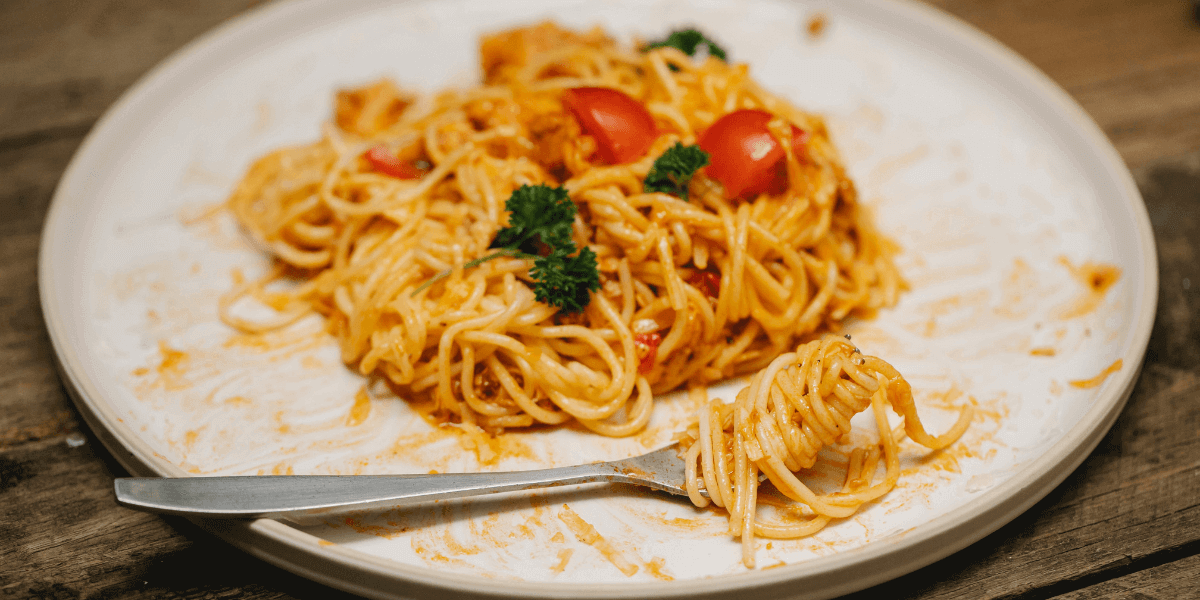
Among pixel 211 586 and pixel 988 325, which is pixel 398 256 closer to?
pixel 211 586

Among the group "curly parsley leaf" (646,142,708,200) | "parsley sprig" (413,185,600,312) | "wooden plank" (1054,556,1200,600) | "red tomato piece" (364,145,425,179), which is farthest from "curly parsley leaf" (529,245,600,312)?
"wooden plank" (1054,556,1200,600)

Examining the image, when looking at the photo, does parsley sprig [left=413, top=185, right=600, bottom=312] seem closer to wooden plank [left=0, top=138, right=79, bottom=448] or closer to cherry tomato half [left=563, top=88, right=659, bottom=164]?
cherry tomato half [left=563, top=88, right=659, bottom=164]

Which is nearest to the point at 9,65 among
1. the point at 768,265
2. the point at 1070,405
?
the point at 768,265

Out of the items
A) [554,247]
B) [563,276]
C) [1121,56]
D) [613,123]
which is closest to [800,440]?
[563,276]

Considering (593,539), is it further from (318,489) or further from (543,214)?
(543,214)

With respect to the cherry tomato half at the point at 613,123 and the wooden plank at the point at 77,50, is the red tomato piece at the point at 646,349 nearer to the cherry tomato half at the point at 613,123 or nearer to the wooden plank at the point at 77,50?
the cherry tomato half at the point at 613,123

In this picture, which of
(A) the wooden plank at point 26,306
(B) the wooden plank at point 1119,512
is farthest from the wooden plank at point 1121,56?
(A) the wooden plank at point 26,306

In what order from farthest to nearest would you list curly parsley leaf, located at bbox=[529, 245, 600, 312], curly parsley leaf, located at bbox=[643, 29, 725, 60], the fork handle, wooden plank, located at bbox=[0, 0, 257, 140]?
→ wooden plank, located at bbox=[0, 0, 257, 140] → curly parsley leaf, located at bbox=[643, 29, 725, 60] → curly parsley leaf, located at bbox=[529, 245, 600, 312] → the fork handle
